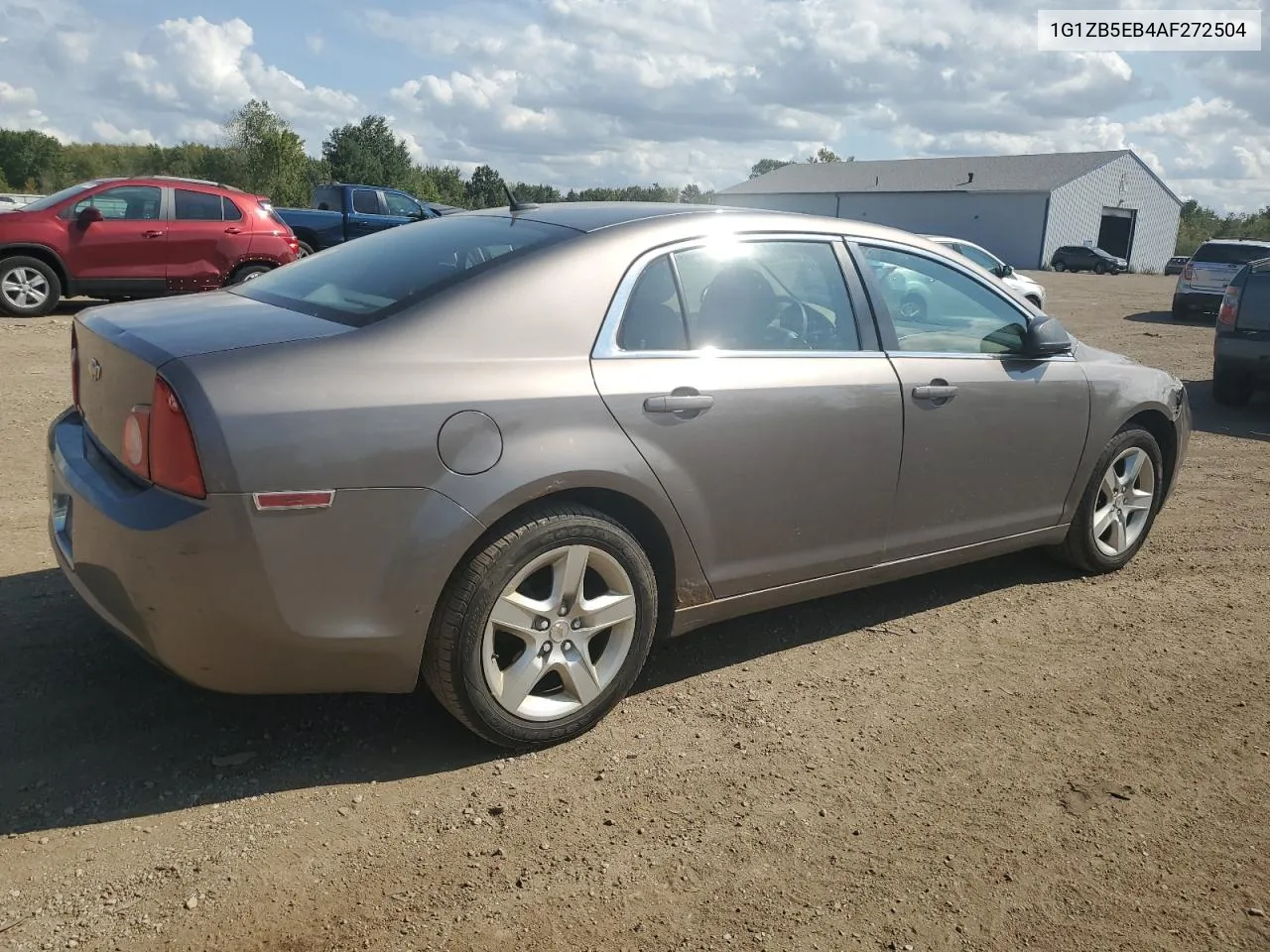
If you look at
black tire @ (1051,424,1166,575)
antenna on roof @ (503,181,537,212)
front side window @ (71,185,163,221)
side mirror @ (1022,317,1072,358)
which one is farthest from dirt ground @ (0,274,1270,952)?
front side window @ (71,185,163,221)

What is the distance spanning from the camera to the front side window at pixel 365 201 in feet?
61.0

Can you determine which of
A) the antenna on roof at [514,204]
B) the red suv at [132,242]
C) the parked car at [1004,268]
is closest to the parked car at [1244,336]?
the parked car at [1004,268]

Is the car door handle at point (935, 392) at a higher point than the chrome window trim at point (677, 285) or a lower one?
lower

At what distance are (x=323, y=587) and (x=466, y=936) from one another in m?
0.93

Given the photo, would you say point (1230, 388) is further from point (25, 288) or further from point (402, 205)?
point (402, 205)

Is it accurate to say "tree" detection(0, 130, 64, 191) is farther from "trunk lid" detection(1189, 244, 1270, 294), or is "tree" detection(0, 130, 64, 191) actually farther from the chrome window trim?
the chrome window trim

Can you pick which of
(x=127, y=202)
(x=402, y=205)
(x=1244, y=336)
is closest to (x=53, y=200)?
(x=127, y=202)

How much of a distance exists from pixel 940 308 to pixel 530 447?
208cm

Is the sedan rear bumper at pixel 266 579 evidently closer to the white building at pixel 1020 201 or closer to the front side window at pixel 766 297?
the front side window at pixel 766 297

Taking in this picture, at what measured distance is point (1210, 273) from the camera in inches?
793

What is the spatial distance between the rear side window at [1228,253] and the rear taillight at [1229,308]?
11.1m

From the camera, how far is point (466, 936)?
7.80ft

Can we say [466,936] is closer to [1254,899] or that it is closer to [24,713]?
[24,713]

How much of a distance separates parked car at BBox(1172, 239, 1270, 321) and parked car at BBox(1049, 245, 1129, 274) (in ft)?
103
